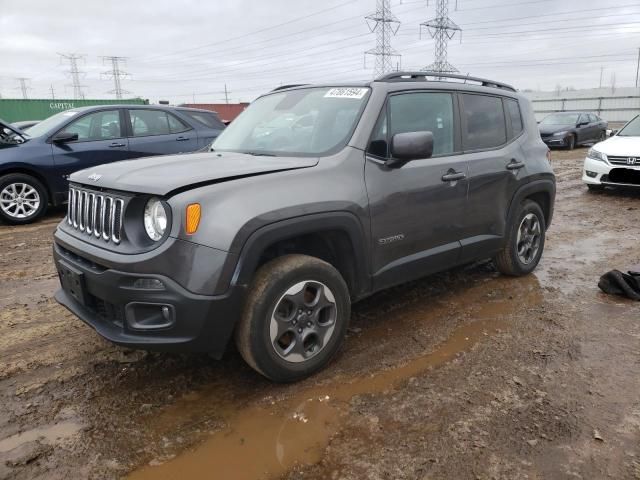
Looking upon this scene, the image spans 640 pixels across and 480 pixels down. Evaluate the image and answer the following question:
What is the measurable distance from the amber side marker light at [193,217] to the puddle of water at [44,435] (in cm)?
121

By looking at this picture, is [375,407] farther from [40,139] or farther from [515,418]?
[40,139]

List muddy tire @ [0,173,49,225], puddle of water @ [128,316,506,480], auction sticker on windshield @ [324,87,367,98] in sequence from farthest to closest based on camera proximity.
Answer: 1. muddy tire @ [0,173,49,225]
2. auction sticker on windshield @ [324,87,367,98]
3. puddle of water @ [128,316,506,480]

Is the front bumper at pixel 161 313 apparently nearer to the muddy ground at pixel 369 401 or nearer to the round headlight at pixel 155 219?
the round headlight at pixel 155 219

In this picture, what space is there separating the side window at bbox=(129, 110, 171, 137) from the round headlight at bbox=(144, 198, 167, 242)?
20.0 feet

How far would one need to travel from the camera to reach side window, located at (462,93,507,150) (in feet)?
13.3

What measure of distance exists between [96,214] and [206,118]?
6473 mm

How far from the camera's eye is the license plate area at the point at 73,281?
2.73m

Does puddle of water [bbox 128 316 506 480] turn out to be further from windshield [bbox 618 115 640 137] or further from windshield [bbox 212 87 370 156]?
windshield [bbox 618 115 640 137]

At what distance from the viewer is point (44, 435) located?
253 centimetres

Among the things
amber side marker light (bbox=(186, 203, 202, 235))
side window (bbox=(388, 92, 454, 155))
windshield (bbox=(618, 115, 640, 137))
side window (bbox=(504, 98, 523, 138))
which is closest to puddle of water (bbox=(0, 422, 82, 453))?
amber side marker light (bbox=(186, 203, 202, 235))

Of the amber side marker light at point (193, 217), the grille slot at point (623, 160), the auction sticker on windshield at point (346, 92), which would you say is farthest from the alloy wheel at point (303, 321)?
the grille slot at point (623, 160)

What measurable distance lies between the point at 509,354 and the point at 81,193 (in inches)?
117

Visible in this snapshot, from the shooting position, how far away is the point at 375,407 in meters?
2.72

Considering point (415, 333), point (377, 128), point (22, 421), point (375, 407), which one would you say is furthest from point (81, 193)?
point (415, 333)
